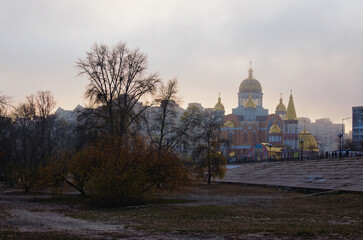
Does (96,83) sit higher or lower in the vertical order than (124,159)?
Result: higher

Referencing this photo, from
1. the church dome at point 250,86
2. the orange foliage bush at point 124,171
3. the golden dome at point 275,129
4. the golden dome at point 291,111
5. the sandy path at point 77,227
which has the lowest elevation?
the sandy path at point 77,227

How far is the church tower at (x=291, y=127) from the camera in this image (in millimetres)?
140438

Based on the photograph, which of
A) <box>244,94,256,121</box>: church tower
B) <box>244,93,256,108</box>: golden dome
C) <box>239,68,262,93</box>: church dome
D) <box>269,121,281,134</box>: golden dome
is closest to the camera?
<box>269,121,281,134</box>: golden dome

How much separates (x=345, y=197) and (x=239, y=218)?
10863 mm

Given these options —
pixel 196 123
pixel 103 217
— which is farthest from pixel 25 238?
pixel 196 123

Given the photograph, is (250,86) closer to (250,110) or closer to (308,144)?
(250,110)

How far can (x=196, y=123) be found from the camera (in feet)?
149

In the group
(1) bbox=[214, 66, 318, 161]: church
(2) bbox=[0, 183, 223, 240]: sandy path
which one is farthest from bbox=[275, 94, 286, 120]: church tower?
(2) bbox=[0, 183, 223, 240]: sandy path

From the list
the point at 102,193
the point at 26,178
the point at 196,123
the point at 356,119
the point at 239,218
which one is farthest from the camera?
the point at 356,119

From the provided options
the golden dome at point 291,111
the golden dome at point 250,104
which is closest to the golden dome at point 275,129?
the golden dome at point 291,111

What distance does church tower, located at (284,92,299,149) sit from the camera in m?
140

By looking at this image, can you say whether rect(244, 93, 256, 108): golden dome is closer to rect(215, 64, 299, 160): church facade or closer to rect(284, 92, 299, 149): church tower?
rect(215, 64, 299, 160): church facade

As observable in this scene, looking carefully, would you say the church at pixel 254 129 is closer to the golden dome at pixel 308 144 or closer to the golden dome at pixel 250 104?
the golden dome at pixel 250 104

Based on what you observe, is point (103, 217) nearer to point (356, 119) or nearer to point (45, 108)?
point (45, 108)
